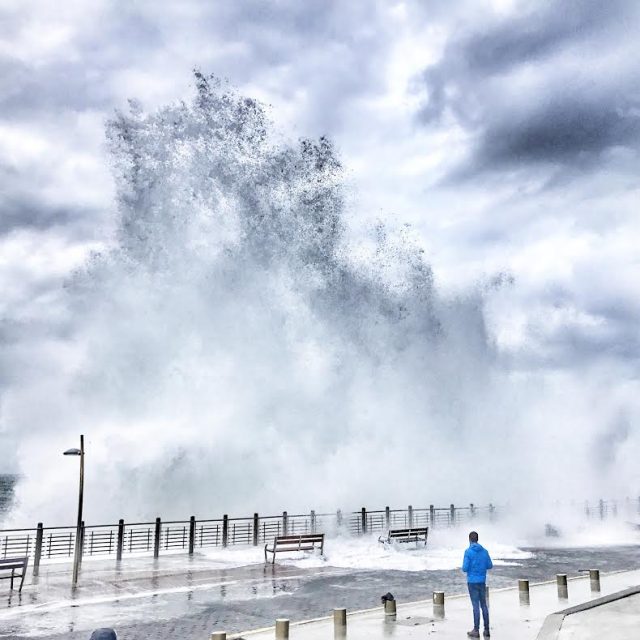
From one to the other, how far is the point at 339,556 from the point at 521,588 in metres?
12.7

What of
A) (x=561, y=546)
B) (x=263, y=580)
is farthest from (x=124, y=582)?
(x=561, y=546)

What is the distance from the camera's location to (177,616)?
1359cm

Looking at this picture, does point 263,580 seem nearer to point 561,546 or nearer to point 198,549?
point 198,549

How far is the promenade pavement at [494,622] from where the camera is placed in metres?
10.4

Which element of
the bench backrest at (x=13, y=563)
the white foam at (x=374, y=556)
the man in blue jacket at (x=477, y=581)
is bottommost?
the white foam at (x=374, y=556)

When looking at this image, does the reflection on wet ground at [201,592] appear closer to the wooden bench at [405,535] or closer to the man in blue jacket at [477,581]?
the man in blue jacket at [477,581]

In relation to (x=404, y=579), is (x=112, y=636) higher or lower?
higher

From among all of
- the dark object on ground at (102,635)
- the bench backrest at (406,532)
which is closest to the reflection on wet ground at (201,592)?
the bench backrest at (406,532)

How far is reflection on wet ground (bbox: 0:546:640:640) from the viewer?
12.9m

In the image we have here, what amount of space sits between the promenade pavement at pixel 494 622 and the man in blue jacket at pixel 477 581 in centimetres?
27

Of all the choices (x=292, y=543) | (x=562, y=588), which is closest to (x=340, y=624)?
(x=562, y=588)

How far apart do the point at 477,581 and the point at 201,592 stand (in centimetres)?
894

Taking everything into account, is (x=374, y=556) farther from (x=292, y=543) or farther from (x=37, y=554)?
(x=37, y=554)

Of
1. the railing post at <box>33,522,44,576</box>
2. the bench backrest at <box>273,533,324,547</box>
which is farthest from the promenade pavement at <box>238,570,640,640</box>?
the railing post at <box>33,522,44,576</box>
